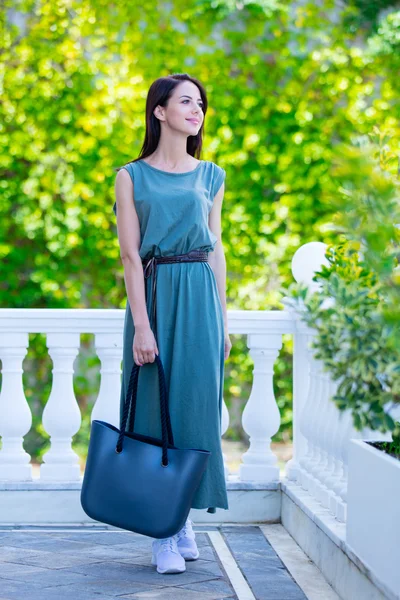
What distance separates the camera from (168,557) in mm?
2725

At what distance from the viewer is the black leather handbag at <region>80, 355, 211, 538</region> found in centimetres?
253

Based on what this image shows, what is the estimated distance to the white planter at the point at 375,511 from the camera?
2.00m

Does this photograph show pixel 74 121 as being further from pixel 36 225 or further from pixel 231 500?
pixel 231 500

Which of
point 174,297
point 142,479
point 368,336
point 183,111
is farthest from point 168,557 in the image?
point 183,111

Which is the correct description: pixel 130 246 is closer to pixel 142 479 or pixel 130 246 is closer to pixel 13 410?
pixel 142 479

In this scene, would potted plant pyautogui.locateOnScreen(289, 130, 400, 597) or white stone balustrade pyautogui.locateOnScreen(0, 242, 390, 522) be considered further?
white stone balustrade pyautogui.locateOnScreen(0, 242, 390, 522)

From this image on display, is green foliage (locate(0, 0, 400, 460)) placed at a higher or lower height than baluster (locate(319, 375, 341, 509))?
higher

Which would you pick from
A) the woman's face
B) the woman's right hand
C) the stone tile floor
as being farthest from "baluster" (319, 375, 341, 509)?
the woman's face

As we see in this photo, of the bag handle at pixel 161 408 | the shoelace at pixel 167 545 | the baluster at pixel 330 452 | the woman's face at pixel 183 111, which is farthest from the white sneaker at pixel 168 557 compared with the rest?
the woman's face at pixel 183 111

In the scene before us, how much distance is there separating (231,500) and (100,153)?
2.97 m

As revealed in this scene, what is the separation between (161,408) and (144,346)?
0.62 feet

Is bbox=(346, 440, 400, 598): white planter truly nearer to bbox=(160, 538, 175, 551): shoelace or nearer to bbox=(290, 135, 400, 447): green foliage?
bbox=(290, 135, 400, 447): green foliage

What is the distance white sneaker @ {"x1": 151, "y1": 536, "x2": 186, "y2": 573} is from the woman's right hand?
0.55 meters

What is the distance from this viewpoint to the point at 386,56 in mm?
5895
